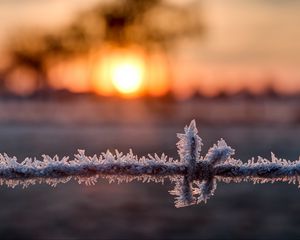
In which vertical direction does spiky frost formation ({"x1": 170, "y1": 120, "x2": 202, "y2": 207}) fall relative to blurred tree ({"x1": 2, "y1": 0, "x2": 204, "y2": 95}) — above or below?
below

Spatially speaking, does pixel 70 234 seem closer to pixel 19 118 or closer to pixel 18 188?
pixel 18 188

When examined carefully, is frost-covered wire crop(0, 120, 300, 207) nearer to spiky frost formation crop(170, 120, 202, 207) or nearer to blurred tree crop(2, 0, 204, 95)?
spiky frost formation crop(170, 120, 202, 207)

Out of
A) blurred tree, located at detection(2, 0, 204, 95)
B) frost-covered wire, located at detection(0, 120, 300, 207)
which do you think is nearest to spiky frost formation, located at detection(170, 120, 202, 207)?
frost-covered wire, located at detection(0, 120, 300, 207)

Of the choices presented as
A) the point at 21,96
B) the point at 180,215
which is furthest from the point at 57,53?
the point at 180,215

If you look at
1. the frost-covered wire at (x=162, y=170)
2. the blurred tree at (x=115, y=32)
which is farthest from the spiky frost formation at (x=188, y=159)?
the blurred tree at (x=115, y=32)

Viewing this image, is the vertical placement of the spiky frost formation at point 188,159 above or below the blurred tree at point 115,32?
below

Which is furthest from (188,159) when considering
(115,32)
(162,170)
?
(115,32)

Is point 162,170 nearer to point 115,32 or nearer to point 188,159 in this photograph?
point 188,159

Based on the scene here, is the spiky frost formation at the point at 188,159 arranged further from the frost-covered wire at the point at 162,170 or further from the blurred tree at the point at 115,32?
the blurred tree at the point at 115,32
